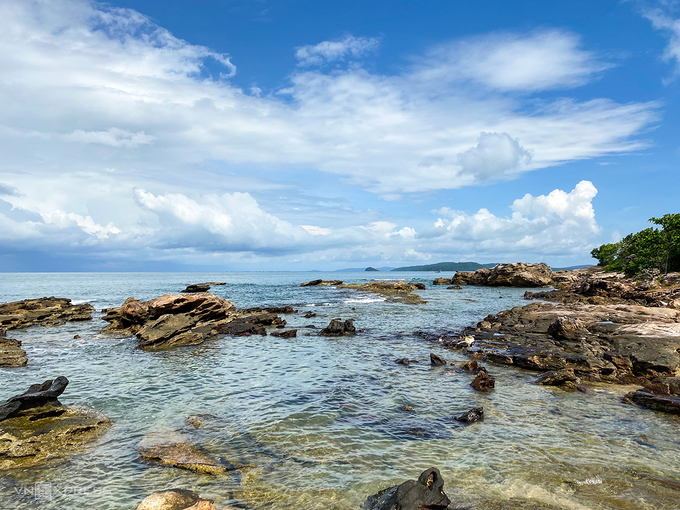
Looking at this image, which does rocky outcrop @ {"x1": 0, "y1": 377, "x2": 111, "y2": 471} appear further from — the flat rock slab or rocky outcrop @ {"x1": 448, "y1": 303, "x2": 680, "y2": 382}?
rocky outcrop @ {"x1": 448, "y1": 303, "x2": 680, "y2": 382}

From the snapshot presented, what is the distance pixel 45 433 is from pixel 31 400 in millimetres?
1747

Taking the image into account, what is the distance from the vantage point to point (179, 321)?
89.0 ft

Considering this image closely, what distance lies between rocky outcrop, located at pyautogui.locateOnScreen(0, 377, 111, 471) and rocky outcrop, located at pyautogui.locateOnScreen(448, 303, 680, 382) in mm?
17847

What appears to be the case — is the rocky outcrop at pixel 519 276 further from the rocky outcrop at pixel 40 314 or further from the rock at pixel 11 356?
the rock at pixel 11 356

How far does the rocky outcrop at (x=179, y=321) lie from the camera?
2498 cm

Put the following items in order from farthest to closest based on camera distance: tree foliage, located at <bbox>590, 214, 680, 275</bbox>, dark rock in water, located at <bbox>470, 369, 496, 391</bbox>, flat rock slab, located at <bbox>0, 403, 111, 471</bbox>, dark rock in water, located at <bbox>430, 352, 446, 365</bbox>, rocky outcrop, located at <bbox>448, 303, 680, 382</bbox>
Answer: tree foliage, located at <bbox>590, 214, 680, 275</bbox>, dark rock in water, located at <bbox>430, 352, 446, 365</bbox>, rocky outcrop, located at <bbox>448, 303, 680, 382</bbox>, dark rock in water, located at <bbox>470, 369, 496, 391</bbox>, flat rock slab, located at <bbox>0, 403, 111, 471</bbox>

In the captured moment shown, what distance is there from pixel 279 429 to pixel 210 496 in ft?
11.6

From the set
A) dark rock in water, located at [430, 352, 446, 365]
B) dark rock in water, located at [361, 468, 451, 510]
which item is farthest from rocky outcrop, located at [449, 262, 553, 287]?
dark rock in water, located at [361, 468, 451, 510]

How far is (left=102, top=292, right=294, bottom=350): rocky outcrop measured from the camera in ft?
82.0

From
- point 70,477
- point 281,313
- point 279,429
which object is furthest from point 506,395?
point 281,313

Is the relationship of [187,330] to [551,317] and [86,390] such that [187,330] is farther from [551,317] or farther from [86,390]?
[551,317]

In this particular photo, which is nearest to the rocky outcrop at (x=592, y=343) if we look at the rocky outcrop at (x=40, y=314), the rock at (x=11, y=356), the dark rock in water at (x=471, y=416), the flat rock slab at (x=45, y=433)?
the dark rock in water at (x=471, y=416)

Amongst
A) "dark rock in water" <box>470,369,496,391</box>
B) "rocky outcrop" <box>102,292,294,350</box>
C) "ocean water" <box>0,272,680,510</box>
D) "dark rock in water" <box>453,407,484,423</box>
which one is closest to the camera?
"ocean water" <box>0,272,680,510</box>

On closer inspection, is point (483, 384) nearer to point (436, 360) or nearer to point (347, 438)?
point (436, 360)
